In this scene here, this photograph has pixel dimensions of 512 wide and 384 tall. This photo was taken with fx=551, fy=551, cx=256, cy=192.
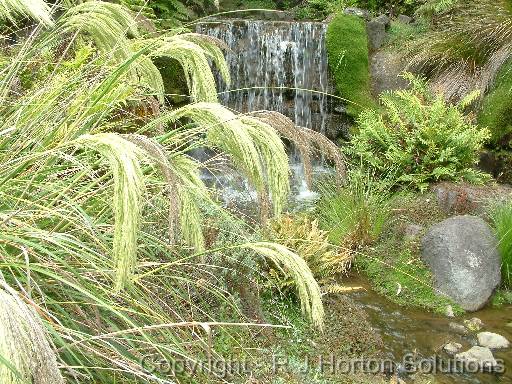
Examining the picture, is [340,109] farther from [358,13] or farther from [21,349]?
[21,349]

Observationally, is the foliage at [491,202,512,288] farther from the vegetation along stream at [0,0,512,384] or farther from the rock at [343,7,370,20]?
the rock at [343,7,370,20]

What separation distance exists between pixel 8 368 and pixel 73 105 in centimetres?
136

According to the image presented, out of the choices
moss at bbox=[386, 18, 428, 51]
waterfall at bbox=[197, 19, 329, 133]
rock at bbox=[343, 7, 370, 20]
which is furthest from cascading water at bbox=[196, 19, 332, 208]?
moss at bbox=[386, 18, 428, 51]

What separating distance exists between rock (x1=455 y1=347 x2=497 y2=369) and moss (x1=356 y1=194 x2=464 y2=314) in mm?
542

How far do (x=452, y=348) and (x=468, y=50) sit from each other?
15.7 feet

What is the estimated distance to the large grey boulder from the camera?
15.5ft

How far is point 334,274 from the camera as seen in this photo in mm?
4672

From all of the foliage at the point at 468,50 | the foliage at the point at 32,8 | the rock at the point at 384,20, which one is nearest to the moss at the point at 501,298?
the foliage at the point at 468,50

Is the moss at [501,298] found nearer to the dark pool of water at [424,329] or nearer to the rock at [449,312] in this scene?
the dark pool of water at [424,329]

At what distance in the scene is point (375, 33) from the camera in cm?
891

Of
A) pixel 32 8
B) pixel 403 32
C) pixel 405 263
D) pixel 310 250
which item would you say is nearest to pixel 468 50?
pixel 403 32

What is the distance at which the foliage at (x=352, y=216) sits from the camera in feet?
16.5

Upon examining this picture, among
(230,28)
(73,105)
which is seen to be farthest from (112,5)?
(230,28)

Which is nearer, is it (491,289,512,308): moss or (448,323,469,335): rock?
(448,323,469,335): rock
